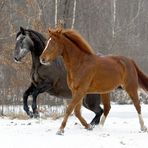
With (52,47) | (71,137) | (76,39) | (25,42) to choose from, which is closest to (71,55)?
(76,39)

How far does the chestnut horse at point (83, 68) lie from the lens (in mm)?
8031

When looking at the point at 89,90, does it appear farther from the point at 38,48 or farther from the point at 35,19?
the point at 35,19

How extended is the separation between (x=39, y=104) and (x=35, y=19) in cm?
272

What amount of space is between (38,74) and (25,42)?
2.48 ft

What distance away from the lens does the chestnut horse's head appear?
799cm

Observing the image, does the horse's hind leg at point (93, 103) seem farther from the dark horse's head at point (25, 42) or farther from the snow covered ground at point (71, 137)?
the dark horse's head at point (25, 42)

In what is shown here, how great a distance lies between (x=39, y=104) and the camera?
1561 cm

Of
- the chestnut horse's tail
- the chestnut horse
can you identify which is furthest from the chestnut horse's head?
the chestnut horse's tail

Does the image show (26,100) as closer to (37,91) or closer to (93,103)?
(37,91)

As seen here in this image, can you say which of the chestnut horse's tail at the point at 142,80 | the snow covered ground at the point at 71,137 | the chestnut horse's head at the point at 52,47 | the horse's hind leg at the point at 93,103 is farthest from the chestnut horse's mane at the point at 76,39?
the horse's hind leg at the point at 93,103

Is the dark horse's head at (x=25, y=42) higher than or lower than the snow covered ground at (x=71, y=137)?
higher

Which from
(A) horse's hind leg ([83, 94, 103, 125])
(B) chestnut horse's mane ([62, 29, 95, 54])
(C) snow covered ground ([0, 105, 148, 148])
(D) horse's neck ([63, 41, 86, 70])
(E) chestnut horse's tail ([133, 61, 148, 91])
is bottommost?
(C) snow covered ground ([0, 105, 148, 148])

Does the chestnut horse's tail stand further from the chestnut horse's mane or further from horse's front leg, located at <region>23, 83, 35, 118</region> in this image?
horse's front leg, located at <region>23, 83, 35, 118</region>

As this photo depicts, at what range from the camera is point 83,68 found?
26.8 ft
